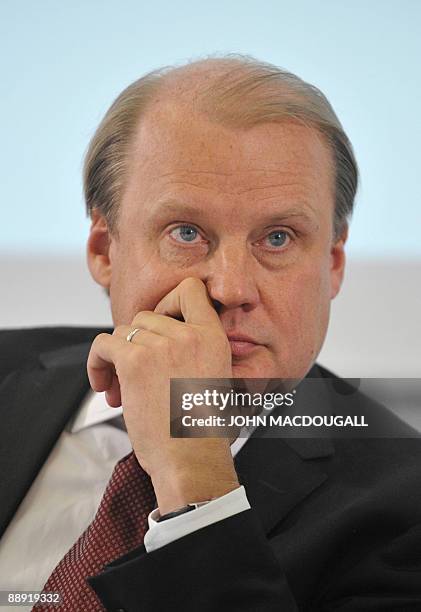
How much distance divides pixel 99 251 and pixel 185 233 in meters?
0.28

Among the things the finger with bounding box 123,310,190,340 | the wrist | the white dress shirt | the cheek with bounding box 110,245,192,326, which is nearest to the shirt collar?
the white dress shirt

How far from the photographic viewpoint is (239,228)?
4.17ft

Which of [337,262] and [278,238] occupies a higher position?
[278,238]

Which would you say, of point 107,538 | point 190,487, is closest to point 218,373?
point 190,487

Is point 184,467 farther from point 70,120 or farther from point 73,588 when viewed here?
point 70,120

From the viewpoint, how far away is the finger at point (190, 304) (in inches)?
47.8

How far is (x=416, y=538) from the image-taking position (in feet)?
3.92

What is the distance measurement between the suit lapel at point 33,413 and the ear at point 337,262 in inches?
20.2

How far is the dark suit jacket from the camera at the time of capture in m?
1.06

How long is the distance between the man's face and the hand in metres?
0.06

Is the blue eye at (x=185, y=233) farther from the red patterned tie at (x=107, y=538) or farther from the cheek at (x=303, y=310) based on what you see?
the red patterned tie at (x=107, y=538)

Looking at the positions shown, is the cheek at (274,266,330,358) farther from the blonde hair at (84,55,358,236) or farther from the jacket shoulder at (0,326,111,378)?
the jacket shoulder at (0,326,111,378)

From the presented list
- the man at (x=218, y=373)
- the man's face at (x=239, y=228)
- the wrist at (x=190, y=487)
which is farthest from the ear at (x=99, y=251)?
the wrist at (x=190, y=487)

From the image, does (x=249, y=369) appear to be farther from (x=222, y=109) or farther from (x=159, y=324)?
(x=222, y=109)
